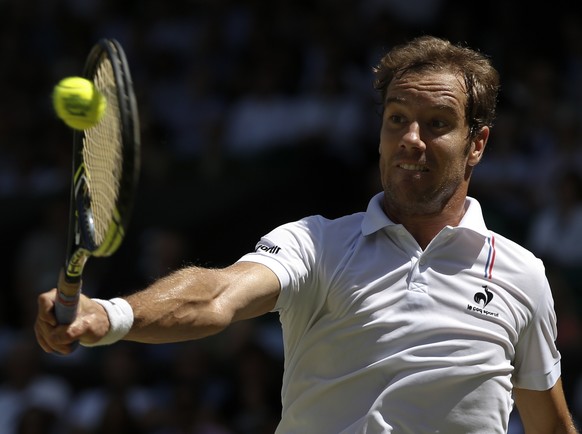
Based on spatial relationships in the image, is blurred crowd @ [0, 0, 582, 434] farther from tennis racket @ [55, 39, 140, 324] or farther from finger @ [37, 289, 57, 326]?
finger @ [37, 289, 57, 326]

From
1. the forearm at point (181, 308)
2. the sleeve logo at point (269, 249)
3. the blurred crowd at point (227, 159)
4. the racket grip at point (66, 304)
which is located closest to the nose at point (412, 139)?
the sleeve logo at point (269, 249)

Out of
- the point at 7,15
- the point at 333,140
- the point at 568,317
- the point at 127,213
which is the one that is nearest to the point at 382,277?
the point at 127,213

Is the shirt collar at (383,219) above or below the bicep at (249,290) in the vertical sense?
above

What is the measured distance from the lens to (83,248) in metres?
3.36

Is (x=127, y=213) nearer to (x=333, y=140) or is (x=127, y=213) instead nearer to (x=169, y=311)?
(x=169, y=311)

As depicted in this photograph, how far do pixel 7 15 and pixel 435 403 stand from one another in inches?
Result: 417

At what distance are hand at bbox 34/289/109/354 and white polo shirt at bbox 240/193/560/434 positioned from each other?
0.75 metres

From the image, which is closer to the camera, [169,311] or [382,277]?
[169,311]

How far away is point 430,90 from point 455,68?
172 millimetres

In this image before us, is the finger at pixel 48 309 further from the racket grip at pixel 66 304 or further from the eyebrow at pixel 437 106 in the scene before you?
the eyebrow at pixel 437 106

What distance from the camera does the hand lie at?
3.17m

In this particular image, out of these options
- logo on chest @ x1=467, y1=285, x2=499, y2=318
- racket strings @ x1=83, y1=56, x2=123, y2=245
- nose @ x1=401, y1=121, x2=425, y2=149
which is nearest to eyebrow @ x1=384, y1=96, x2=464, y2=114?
nose @ x1=401, y1=121, x2=425, y2=149

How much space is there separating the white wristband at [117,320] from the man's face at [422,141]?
1237 millimetres

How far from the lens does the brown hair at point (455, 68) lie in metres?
4.26
